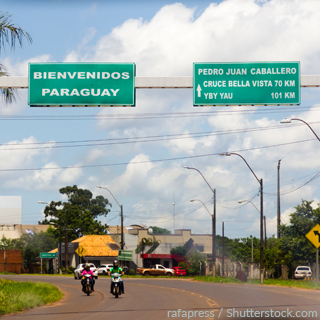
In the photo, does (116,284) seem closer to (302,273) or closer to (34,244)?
(302,273)

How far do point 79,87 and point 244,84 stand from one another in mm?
5220

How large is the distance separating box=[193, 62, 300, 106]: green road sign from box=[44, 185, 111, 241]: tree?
95062 millimetres

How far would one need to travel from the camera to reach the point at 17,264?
89.2 metres

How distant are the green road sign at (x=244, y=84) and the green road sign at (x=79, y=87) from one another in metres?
2.27

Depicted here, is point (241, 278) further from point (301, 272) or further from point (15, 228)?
point (15, 228)

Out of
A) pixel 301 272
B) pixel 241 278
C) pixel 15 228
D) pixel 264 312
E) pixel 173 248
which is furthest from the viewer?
pixel 15 228

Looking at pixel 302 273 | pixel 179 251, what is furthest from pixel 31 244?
pixel 302 273

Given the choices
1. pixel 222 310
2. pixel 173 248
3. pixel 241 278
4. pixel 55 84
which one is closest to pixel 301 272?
pixel 241 278

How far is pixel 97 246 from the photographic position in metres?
85.6

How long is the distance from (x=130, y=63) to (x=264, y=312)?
8.83m

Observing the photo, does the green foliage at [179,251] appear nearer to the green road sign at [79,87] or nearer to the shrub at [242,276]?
the shrub at [242,276]

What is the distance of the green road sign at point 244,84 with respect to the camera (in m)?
18.5

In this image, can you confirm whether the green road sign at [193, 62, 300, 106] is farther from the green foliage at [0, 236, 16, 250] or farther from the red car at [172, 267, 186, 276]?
the green foliage at [0, 236, 16, 250]

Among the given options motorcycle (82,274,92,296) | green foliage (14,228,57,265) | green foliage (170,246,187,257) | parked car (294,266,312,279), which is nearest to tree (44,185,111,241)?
green foliage (14,228,57,265)
